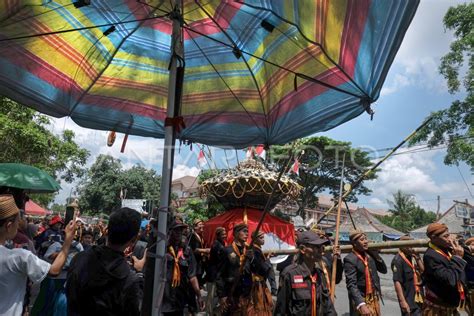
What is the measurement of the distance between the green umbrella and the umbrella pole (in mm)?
3767

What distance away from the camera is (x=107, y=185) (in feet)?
133

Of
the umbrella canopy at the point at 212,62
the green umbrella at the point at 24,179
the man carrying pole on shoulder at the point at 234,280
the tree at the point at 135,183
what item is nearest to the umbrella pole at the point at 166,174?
the umbrella canopy at the point at 212,62

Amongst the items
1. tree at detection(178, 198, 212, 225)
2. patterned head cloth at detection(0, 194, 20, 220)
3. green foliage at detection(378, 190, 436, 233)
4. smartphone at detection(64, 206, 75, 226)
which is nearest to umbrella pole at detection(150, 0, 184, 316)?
smartphone at detection(64, 206, 75, 226)

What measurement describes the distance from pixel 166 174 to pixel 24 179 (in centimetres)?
405

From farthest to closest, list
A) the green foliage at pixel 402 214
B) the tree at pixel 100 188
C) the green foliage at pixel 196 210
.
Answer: the green foliage at pixel 402 214 < the tree at pixel 100 188 < the green foliage at pixel 196 210

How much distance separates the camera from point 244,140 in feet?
16.8

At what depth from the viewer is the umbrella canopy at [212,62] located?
2.91 meters

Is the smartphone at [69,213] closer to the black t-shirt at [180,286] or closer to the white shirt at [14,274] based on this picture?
the white shirt at [14,274]

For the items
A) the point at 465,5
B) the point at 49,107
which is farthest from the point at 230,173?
the point at 465,5

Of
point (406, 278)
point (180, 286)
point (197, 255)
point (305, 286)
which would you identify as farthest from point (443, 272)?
point (197, 255)

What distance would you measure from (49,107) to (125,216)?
264 cm

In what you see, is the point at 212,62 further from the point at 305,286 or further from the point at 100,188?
the point at 100,188

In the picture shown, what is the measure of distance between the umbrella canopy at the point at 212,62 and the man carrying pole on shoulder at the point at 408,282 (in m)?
3.01

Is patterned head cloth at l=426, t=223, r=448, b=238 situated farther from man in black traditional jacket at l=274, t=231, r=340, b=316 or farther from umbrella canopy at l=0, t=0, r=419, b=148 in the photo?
umbrella canopy at l=0, t=0, r=419, b=148
